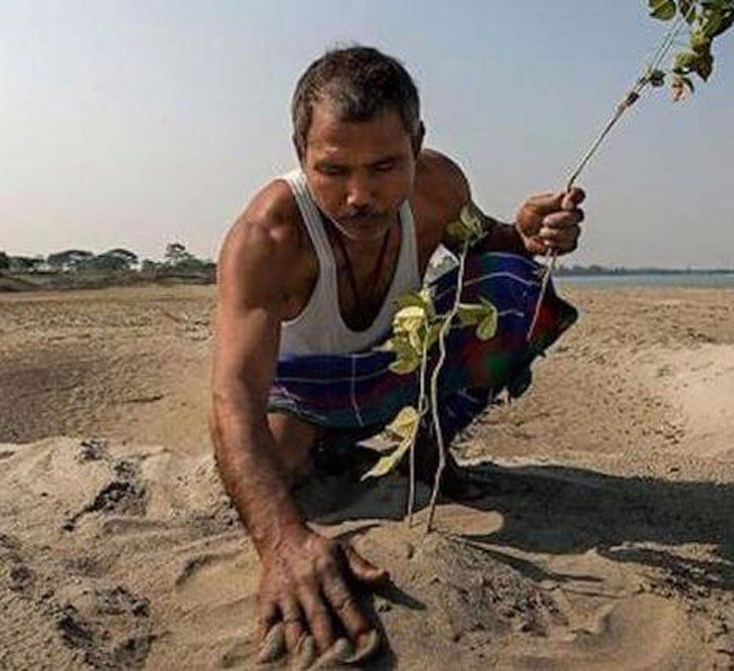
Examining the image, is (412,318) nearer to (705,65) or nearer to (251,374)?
(251,374)

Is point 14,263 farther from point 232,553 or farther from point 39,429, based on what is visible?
point 232,553

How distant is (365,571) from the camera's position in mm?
2145

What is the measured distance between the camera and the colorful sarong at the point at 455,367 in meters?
3.10

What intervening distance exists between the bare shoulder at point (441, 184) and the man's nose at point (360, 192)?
1.99 feet

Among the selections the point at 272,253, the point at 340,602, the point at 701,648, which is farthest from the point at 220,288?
the point at 701,648

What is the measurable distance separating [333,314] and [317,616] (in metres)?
1.12

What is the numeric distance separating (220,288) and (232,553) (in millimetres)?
679

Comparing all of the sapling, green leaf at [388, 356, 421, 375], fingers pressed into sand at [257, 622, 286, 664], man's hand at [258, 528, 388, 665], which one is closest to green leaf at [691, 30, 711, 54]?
the sapling

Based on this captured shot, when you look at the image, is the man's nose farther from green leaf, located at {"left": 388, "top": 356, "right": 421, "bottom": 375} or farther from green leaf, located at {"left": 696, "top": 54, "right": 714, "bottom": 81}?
green leaf, located at {"left": 696, "top": 54, "right": 714, "bottom": 81}

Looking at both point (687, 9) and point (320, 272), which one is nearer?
point (687, 9)

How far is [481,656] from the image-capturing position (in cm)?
204

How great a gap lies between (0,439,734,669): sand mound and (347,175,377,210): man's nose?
0.79 meters

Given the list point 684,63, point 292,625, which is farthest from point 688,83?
point 292,625

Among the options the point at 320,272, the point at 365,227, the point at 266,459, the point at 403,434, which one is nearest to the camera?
the point at 266,459
